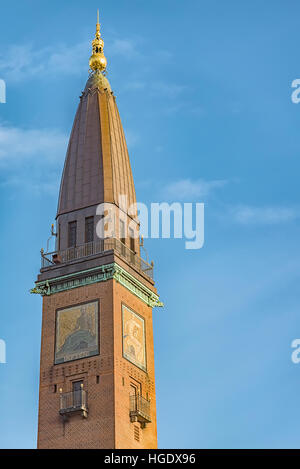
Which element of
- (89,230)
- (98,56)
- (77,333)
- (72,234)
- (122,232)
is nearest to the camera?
(77,333)

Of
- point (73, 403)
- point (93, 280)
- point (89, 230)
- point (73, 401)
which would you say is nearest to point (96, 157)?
point (89, 230)

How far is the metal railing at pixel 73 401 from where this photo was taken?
72188 mm

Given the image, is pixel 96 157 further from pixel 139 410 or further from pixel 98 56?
pixel 139 410

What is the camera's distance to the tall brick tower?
72.5m

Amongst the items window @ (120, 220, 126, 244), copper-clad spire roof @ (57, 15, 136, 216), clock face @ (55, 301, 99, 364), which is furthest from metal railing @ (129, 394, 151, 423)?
copper-clad spire roof @ (57, 15, 136, 216)

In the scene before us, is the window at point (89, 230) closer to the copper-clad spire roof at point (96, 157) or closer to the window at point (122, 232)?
the copper-clad spire roof at point (96, 157)

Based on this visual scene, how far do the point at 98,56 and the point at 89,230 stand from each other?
1882 cm

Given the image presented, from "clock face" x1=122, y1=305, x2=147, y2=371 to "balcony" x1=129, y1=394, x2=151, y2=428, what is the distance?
285 cm

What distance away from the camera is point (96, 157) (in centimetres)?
8294

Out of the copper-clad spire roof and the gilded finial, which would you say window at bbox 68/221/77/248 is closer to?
the copper-clad spire roof
